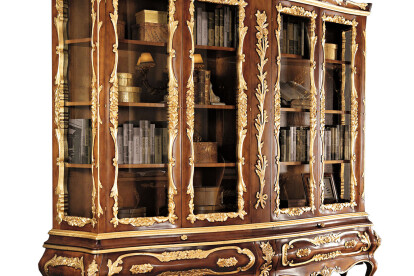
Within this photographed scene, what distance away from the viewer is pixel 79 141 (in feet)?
13.1

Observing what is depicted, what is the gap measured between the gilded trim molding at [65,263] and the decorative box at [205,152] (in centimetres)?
112

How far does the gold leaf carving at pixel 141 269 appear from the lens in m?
3.86

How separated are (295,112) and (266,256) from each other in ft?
4.08

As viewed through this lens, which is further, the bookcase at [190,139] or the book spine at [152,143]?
the book spine at [152,143]

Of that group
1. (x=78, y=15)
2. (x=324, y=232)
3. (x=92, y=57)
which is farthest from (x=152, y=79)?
(x=324, y=232)

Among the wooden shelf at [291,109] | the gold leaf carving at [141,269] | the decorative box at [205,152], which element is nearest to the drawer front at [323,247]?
the decorative box at [205,152]

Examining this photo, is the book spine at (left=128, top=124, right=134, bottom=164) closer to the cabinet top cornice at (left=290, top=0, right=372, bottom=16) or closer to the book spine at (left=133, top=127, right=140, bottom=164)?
→ the book spine at (left=133, top=127, right=140, bottom=164)

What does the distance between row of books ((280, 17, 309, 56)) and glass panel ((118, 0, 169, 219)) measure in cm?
111

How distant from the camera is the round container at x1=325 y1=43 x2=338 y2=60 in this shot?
498cm

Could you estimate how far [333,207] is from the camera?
4957mm

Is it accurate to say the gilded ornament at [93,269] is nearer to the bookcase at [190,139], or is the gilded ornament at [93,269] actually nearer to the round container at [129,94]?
the bookcase at [190,139]

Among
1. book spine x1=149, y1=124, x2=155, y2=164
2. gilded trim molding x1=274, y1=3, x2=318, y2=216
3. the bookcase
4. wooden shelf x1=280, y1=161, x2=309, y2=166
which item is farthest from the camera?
wooden shelf x1=280, y1=161, x2=309, y2=166

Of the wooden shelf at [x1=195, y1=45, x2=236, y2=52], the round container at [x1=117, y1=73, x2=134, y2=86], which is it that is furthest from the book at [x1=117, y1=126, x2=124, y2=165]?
the wooden shelf at [x1=195, y1=45, x2=236, y2=52]

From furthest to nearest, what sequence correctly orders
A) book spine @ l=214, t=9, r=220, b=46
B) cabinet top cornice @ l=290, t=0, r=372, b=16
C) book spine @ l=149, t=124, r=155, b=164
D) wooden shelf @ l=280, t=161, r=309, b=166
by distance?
cabinet top cornice @ l=290, t=0, r=372, b=16 → wooden shelf @ l=280, t=161, r=309, b=166 → book spine @ l=214, t=9, r=220, b=46 → book spine @ l=149, t=124, r=155, b=164
